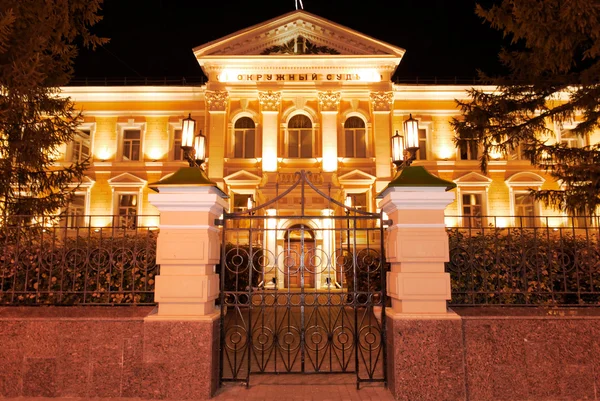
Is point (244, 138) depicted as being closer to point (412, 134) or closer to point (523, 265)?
point (412, 134)

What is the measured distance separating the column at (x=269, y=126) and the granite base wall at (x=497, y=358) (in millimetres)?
19742

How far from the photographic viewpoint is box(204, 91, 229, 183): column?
24.5 metres

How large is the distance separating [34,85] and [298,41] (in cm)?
1939

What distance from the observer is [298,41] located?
83.9ft

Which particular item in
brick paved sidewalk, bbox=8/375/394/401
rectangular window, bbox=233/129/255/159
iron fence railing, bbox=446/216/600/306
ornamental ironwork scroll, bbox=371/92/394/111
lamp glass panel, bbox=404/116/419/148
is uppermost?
ornamental ironwork scroll, bbox=371/92/394/111

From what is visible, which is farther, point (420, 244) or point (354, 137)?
point (354, 137)

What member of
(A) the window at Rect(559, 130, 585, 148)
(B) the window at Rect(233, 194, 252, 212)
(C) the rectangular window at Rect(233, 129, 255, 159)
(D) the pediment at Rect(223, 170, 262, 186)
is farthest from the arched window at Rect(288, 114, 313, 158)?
(A) the window at Rect(559, 130, 585, 148)

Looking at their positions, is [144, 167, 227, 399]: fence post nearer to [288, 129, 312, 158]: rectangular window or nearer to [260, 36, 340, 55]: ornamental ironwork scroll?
[288, 129, 312, 158]: rectangular window

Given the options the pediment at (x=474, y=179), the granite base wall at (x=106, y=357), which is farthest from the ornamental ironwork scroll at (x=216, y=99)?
the granite base wall at (x=106, y=357)

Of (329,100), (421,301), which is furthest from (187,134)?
(329,100)

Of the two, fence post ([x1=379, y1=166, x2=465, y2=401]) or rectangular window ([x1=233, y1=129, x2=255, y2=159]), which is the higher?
rectangular window ([x1=233, y1=129, x2=255, y2=159])

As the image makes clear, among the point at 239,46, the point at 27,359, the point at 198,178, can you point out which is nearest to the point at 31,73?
the point at 198,178

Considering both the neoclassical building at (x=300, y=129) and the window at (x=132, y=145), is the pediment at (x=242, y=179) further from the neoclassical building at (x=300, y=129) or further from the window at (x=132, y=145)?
the window at (x=132, y=145)

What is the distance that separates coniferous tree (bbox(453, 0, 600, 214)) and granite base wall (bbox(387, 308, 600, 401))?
17.7 feet
